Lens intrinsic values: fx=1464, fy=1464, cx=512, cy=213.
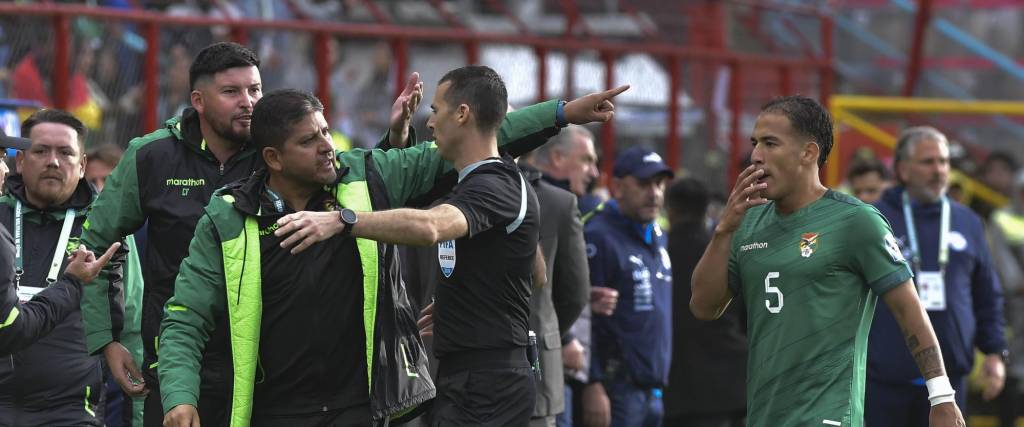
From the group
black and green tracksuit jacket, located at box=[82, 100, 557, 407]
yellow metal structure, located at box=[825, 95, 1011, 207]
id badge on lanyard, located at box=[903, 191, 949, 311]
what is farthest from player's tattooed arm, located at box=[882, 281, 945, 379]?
yellow metal structure, located at box=[825, 95, 1011, 207]

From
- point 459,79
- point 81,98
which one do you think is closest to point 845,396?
point 459,79

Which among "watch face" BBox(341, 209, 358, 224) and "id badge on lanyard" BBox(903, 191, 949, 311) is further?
"id badge on lanyard" BBox(903, 191, 949, 311)

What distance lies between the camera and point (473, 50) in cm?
1243

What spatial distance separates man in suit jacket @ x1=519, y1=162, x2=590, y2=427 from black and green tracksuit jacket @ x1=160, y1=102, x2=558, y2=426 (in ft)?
5.71

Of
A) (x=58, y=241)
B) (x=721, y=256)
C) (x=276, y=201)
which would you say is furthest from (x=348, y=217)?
(x=58, y=241)

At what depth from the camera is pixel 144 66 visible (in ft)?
35.0

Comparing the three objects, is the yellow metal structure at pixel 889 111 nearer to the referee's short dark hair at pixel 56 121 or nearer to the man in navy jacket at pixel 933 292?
the man in navy jacket at pixel 933 292

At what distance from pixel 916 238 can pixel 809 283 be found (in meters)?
3.66

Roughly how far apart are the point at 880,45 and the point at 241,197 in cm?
1514

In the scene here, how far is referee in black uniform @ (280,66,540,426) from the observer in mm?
5375

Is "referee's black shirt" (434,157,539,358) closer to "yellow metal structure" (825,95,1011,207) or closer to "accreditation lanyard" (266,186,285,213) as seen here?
"accreditation lanyard" (266,186,285,213)

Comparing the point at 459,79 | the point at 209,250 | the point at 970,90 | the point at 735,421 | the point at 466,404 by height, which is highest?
the point at 970,90

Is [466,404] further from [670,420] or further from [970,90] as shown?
[970,90]

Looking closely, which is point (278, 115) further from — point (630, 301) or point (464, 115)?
point (630, 301)
